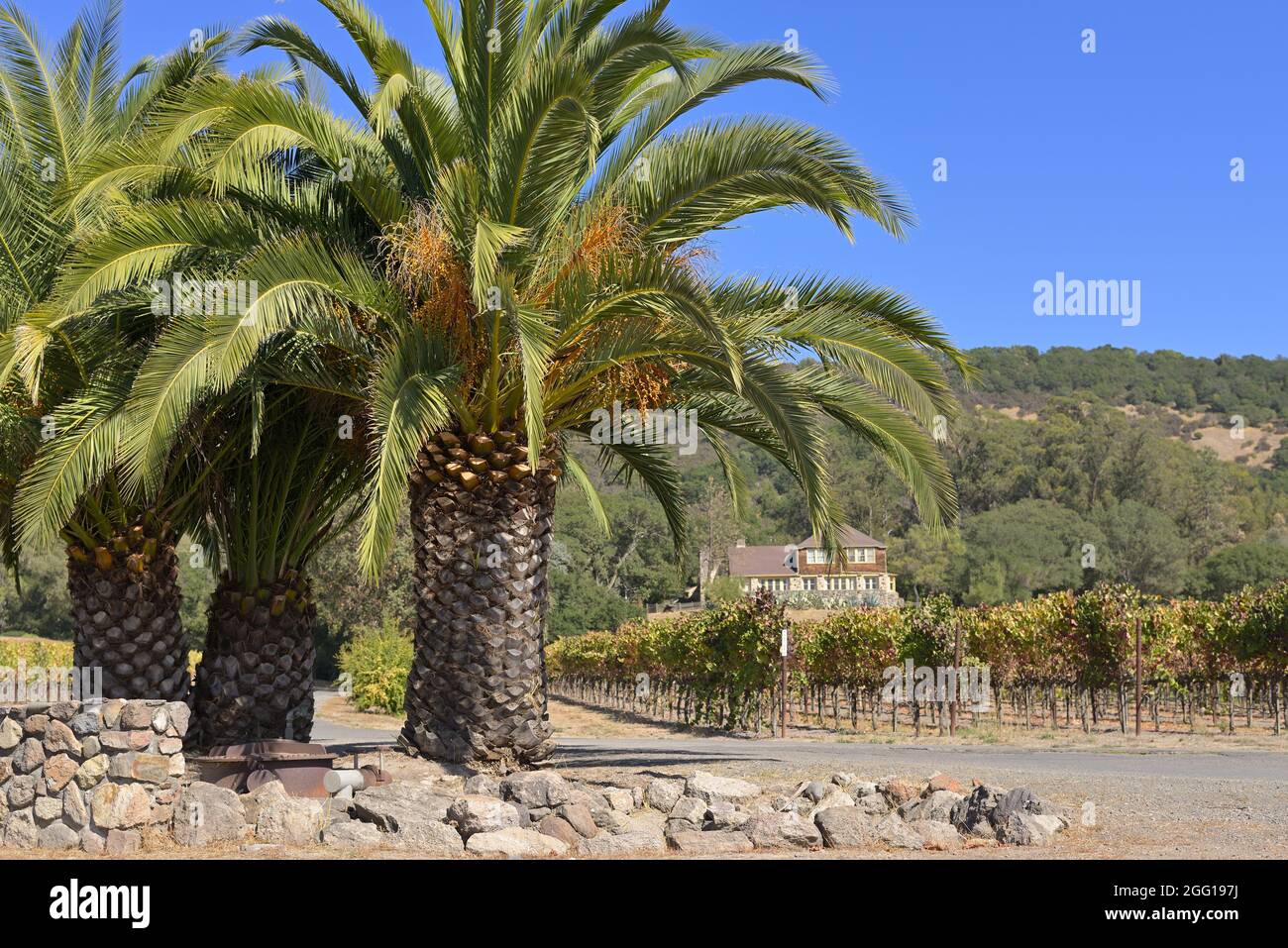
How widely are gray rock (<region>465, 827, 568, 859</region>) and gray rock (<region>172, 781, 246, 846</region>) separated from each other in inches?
77.4

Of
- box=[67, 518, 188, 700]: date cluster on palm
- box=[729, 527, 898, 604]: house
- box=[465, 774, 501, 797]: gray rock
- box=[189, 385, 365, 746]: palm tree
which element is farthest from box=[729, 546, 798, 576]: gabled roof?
box=[465, 774, 501, 797]: gray rock

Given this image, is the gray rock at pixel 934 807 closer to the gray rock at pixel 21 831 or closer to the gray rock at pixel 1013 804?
the gray rock at pixel 1013 804

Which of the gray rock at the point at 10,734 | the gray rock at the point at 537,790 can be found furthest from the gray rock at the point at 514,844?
the gray rock at the point at 10,734

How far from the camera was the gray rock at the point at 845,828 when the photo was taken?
9297 millimetres

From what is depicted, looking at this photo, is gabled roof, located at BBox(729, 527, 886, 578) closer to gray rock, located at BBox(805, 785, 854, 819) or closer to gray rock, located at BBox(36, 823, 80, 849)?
gray rock, located at BBox(805, 785, 854, 819)

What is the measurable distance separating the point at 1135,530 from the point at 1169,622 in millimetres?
57976

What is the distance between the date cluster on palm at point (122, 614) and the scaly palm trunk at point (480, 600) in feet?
10.5

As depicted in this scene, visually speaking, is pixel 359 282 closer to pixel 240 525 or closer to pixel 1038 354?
pixel 240 525

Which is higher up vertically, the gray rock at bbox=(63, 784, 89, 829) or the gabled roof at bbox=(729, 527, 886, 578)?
the gabled roof at bbox=(729, 527, 886, 578)

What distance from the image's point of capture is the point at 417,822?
9.21 metres

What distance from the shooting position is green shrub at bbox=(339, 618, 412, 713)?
3347 centimetres

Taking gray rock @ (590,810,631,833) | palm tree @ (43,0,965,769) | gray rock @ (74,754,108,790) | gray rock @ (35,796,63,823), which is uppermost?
palm tree @ (43,0,965,769)

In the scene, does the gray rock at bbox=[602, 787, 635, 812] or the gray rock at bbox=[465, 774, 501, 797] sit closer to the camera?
the gray rock at bbox=[465, 774, 501, 797]
